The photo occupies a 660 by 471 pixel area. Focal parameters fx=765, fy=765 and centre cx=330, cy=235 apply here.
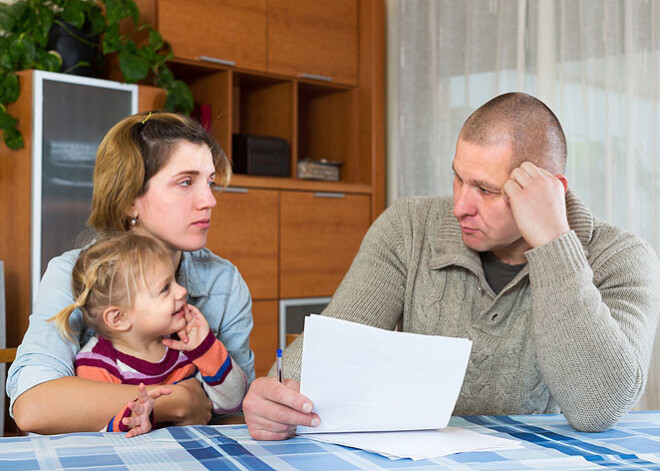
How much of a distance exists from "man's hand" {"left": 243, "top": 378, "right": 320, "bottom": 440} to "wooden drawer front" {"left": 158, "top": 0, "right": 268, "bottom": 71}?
8.49ft

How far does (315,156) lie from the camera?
4.38m

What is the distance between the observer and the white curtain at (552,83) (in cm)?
307

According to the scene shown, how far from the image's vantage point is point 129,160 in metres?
1.68

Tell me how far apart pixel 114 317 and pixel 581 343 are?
0.91 meters

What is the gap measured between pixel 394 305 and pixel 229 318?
15.9 inches

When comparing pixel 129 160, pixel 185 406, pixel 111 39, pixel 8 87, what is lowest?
pixel 185 406

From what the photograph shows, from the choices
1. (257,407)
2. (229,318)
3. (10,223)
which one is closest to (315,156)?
(10,223)

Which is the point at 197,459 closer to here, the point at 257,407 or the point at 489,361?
the point at 257,407

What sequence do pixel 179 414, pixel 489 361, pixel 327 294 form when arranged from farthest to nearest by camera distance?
pixel 327 294 < pixel 489 361 < pixel 179 414

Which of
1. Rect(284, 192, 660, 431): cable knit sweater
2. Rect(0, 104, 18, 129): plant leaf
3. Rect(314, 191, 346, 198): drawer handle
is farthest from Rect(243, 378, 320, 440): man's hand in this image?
Rect(314, 191, 346, 198): drawer handle

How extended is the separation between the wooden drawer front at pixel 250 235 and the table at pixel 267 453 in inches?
92.6

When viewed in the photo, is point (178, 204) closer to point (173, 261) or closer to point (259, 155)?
point (173, 261)

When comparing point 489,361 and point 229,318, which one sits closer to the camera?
point 489,361

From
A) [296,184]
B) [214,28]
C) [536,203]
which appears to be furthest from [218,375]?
[214,28]
